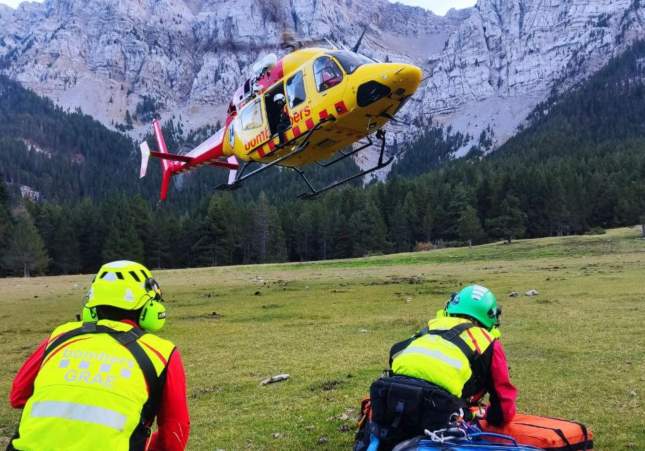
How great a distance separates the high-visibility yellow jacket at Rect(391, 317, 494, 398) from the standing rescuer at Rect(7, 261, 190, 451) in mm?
2216

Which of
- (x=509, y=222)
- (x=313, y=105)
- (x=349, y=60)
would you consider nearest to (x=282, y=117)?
(x=313, y=105)

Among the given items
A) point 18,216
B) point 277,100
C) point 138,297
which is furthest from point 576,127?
point 138,297

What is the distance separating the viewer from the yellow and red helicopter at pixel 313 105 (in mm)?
14406

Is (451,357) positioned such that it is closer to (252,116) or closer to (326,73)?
(326,73)

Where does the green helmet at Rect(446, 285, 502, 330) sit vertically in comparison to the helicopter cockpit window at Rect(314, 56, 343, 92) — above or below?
below

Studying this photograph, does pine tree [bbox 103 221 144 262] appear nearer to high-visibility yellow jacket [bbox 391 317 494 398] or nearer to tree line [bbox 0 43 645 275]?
tree line [bbox 0 43 645 275]

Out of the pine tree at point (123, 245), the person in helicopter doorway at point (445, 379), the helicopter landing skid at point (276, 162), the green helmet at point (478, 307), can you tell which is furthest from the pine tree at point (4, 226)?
the person in helicopter doorway at point (445, 379)

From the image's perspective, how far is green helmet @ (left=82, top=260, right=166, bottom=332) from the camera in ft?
13.8

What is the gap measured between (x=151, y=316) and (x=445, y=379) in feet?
8.94

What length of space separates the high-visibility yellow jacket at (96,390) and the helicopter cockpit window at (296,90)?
1250 centimetres

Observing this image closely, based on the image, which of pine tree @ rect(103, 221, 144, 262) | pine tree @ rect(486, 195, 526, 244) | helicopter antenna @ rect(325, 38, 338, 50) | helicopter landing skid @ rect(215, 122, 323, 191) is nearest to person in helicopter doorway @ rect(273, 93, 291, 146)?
helicopter landing skid @ rect(215, 122, 323, 191)

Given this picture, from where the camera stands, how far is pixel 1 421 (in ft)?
33.3

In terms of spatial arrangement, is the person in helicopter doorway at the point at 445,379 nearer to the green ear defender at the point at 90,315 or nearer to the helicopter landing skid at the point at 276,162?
the green ear defender at the point at 90,315

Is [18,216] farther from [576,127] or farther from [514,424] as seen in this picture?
[576,127]
